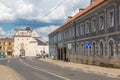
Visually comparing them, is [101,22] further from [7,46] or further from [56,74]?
[7,46]

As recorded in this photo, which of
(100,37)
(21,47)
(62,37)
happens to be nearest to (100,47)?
(100,37)

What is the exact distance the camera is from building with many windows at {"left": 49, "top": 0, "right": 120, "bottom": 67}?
37938mm

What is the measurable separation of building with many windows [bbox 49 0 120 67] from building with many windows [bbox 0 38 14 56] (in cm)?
10363

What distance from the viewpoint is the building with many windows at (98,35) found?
37938 millimetres

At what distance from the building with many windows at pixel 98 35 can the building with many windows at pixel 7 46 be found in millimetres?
103630

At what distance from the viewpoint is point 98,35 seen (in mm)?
44156

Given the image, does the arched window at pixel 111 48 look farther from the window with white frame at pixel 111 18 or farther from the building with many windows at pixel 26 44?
the building with many windows at pixel 26 44

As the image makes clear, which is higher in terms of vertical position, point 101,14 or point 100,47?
point 101,14

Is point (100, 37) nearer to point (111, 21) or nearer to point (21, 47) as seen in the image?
point (111, 21)

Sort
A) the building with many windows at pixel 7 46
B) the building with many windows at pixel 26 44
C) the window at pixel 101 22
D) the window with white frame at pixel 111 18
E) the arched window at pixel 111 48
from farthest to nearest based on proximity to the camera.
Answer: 1. the building with many windows at pixel 7 46
2. the building with many windows at pixel 26 44
3. the window at pixel 101 22
4. the window with white frame at pixel 111 18
5. the arched window at pixel 111 48

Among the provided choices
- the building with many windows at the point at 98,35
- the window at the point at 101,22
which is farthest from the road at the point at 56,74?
the window at the point at 101,22

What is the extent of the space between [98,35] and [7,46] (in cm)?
12511

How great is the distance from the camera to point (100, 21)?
144 ft

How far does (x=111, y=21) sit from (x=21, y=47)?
128m
